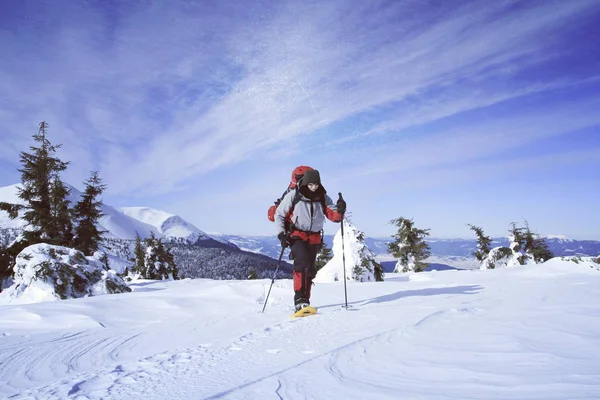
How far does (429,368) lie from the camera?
7.59ft

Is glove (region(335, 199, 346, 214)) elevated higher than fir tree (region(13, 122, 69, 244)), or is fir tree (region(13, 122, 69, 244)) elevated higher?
fir tree (region(13, 122, 69, 244))

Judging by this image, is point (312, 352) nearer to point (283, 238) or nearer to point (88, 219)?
point (283, 238)

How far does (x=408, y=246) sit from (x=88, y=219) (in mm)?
27065

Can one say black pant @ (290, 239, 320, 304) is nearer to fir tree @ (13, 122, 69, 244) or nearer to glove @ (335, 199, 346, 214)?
glove @ (335, 199, 346, 214)

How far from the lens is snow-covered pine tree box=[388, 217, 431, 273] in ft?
102

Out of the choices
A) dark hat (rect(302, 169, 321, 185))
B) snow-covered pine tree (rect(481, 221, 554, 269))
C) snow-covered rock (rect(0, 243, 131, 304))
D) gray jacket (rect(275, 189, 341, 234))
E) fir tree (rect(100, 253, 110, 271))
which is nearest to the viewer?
dark hat (rect(302, 169, 321, 185))

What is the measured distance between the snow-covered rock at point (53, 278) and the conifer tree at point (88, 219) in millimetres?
14554

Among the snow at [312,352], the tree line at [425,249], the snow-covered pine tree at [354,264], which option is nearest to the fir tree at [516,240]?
the tree line at [425,249]

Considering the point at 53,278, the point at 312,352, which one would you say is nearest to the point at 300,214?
the point at 312,352

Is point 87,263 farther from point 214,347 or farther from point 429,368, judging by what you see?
point 429,368

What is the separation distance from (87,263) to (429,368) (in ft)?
35.7

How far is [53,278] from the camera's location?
9.40 metres

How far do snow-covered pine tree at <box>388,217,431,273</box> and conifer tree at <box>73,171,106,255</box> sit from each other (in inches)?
971

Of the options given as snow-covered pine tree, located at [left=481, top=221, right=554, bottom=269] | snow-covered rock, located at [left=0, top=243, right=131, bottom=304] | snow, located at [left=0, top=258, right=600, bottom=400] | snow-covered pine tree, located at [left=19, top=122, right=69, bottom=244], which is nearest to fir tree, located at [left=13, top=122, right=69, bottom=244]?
snow-covered pine tree, located at [left=19, top=122, right=69, bottom=244]
